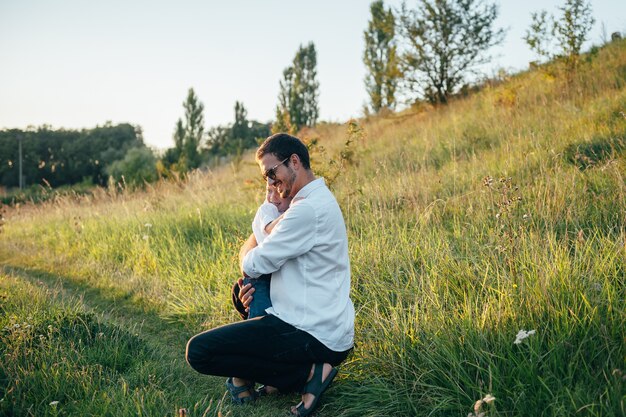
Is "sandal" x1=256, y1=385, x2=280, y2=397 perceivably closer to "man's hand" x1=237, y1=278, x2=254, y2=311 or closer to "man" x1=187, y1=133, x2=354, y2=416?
"man" x1=187, y1=133, x2=354, y2=416

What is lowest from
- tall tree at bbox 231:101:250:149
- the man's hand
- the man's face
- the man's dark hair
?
the man's hand

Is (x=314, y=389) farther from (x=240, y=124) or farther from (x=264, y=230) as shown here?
(x=240, y=124)

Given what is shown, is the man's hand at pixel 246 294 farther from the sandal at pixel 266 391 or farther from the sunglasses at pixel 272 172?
the sunglasses at pixel 272 172

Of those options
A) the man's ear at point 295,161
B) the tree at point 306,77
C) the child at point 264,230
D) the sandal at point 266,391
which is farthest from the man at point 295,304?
the tree at point 306,77

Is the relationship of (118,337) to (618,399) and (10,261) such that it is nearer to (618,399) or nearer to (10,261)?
(618,399)

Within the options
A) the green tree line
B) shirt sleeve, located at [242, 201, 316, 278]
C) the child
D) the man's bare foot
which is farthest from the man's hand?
the green tree line

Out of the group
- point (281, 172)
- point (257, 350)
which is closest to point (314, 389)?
point (257, 350)

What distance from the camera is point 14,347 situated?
3.73 metres

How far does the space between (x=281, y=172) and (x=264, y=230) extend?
43 cm

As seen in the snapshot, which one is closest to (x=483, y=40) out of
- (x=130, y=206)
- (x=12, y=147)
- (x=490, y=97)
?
(x=490, y=97)

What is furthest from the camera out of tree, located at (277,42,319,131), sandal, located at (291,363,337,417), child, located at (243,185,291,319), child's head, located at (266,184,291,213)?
tree, located at (277,42,319,131)

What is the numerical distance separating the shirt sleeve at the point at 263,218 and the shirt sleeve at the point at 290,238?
27 centimetres

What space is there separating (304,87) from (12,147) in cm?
3558

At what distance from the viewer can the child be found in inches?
136
